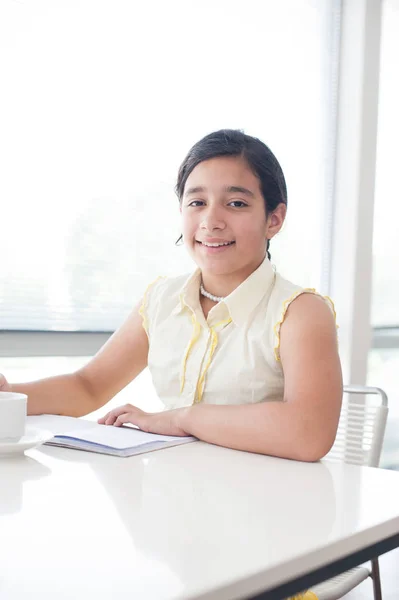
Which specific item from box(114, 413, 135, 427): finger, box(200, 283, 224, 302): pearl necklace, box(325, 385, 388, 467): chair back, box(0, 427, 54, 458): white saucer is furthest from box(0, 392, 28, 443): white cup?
box(325, 385, 388, 467): chair back

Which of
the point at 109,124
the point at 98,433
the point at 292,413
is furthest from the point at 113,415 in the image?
the point at 109,124

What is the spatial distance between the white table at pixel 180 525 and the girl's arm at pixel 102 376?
465 millimetres

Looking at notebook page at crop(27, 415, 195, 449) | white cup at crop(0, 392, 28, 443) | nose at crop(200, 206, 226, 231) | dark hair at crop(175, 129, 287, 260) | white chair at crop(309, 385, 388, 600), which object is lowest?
white chair at crop(309, 385, 388, 600)

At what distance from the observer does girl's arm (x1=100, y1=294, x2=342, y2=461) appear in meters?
1.23

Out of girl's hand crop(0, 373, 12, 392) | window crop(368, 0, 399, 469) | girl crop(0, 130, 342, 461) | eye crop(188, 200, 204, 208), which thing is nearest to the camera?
girl crop(0, 130, 342, 461)

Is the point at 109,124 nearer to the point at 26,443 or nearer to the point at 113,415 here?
the point at 113,415

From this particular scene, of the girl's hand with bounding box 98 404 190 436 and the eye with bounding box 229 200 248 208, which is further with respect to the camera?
the eye with bounding box 229 200 248 208

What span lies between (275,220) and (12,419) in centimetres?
86

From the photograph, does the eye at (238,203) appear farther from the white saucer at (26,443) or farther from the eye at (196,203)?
the white saucer at (26,443)

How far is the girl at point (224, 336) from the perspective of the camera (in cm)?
132

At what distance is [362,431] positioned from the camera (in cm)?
197

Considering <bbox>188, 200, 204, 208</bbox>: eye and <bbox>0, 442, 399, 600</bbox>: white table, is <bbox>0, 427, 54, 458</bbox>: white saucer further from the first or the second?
<bbox>188, 200, 204, 208</bbox>: eye

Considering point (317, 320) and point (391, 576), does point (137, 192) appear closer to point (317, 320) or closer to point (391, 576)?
point (317, 320)

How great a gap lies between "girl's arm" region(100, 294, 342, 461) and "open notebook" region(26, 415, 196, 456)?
0.04 m
